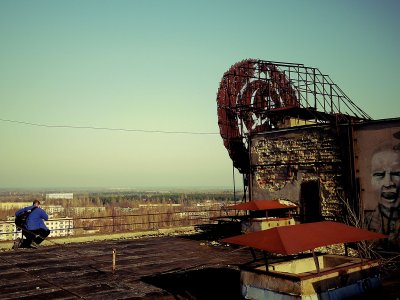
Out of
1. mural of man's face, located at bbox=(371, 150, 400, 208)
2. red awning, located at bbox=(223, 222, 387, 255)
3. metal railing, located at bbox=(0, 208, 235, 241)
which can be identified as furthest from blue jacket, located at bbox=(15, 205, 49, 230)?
mural of man's face, located at bbox=(371, 150, 400, 208)

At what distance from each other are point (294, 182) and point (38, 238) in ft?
37.5

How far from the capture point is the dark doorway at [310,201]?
658 inches

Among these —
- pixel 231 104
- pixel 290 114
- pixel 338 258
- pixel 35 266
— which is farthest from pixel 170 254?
pixel 231 104

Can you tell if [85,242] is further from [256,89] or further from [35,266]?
[256,89]

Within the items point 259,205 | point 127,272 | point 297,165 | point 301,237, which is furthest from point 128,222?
point 301,237

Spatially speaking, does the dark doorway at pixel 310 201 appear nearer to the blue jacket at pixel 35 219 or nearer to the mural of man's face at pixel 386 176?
the mural of man's face at pixel 386 176

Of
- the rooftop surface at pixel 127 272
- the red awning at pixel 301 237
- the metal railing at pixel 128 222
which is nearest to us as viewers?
the red awning at pixel 301 237

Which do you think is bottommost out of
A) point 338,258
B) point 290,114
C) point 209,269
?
point 209,269

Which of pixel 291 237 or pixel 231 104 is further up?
pixel 231 104

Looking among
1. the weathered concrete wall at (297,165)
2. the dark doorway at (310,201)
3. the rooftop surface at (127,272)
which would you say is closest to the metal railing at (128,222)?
the rooftop surface at (127,272)

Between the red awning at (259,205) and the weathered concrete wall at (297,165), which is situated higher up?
the weathered concrete wall at (297,165)

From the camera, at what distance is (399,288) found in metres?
9.07

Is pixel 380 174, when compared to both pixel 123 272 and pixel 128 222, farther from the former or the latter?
pixel 128 222

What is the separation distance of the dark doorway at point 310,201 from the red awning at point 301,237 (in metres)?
8.76
